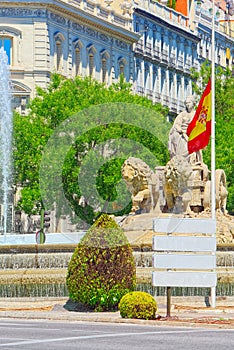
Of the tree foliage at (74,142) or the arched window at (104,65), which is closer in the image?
the tree foliage at (74,142)

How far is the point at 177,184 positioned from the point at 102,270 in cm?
843

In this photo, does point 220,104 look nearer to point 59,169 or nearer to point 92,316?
point 59,169

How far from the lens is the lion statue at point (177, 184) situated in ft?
130

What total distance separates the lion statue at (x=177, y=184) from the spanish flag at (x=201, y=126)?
2077mm

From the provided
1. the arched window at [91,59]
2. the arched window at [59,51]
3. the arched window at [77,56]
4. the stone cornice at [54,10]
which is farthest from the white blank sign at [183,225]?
the arched window at [91,59]

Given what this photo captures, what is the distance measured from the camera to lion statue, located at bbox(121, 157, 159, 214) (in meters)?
41.2

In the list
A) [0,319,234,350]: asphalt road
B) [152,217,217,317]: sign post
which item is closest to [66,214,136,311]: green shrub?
[152,217,217,317]: sign post

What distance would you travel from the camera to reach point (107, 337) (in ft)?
79.4

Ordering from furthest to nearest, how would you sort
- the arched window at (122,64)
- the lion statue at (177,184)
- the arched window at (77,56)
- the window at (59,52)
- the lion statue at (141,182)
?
the arched window at (122,64)
the arched window at (77,56)
the window at (59,52)
the lion statue at (141,182)
the lion statue at (177,184)

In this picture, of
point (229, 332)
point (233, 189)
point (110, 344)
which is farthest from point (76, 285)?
point (233, 189)

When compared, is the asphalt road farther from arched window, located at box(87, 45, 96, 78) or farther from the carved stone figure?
arched window, located at box(87, 45, 96, 78)

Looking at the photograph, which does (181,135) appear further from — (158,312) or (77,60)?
(77,60)

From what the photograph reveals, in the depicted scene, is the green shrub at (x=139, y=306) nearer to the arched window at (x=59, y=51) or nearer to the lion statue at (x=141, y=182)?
the lion statue at (x=141, y=182)

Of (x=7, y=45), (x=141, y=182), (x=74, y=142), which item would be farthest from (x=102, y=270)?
(x=7, y=45)
